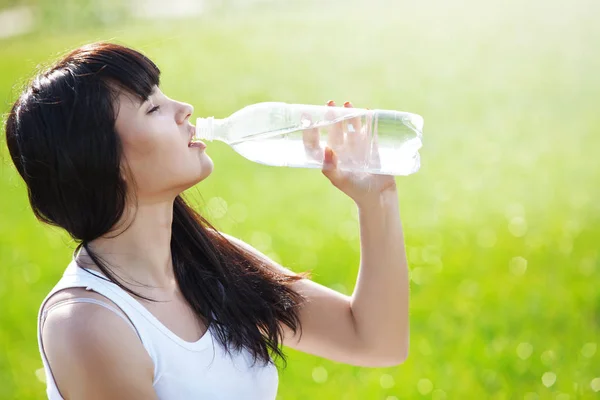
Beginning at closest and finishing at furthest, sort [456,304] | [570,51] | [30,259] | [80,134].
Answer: [80,134] → [456,304] → [30,259] → [570,51]

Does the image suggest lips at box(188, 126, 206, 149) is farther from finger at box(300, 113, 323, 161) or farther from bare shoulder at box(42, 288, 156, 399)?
bare shoulder at box(42, 288, 156, 399)

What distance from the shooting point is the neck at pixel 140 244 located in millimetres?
2021

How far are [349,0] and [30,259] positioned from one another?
620 cm

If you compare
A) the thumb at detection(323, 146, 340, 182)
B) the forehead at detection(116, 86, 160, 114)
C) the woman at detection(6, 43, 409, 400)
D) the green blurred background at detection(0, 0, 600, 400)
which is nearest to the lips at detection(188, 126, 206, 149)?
the woman at detection(6, 43, 409, 400)

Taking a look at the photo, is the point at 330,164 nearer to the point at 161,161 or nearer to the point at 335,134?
the point at 335,134

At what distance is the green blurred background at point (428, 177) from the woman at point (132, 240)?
26cm

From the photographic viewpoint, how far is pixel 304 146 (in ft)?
7.76

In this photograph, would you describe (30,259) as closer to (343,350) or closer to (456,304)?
(456,304)

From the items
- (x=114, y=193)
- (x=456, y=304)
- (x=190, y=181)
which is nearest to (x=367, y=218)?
(x=190, y=181)

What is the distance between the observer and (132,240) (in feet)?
6.69

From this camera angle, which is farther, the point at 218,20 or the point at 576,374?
Result: the point at 218,20

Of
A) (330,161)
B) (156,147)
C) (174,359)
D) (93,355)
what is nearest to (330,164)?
(330,161)

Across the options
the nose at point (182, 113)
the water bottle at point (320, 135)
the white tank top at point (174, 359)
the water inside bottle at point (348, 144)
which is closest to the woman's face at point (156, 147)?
the nose at point (182, 113)

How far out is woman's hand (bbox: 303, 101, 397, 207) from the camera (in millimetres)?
2117
